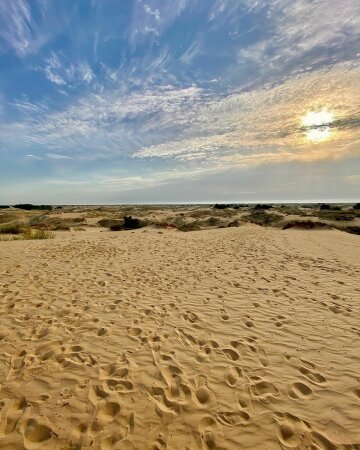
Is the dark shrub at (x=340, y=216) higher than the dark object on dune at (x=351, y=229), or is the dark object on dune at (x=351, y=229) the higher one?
the dark shrub at (x=340, y=216)

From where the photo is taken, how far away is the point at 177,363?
4.99m

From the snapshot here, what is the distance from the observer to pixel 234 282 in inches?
405

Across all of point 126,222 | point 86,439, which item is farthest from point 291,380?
point 126,222

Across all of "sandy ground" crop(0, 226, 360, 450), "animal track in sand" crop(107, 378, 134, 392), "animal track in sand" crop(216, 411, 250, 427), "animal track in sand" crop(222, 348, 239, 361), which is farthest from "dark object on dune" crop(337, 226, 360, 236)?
"animal track in sand" crop(107, 378, 134, 392)

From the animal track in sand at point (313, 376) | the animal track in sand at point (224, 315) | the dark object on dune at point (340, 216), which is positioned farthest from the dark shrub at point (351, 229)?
the animal track in sand at point (313, 376)

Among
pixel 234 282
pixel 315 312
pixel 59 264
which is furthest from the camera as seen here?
pixel 59 264

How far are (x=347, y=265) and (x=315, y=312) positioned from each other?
7.75 metres

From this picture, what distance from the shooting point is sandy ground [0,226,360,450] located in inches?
139

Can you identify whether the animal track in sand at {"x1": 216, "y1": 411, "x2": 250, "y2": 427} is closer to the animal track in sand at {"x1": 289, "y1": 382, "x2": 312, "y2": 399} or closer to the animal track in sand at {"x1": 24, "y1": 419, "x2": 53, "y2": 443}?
the animal track in sand at {"x1": 289, "y1": 382, "x2": 312, "y2": 399}

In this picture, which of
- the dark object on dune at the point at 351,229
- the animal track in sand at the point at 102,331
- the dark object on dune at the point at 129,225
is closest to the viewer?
the animal track in sand at the point at 102,331

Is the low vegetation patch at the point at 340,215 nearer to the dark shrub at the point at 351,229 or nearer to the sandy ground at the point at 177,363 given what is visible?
the dark shrub at the point at 351,229

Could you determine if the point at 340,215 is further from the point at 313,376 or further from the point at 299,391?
the point at 299,391

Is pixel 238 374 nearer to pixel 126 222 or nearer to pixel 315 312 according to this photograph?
pixel 315 312

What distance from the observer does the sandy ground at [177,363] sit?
354cm
